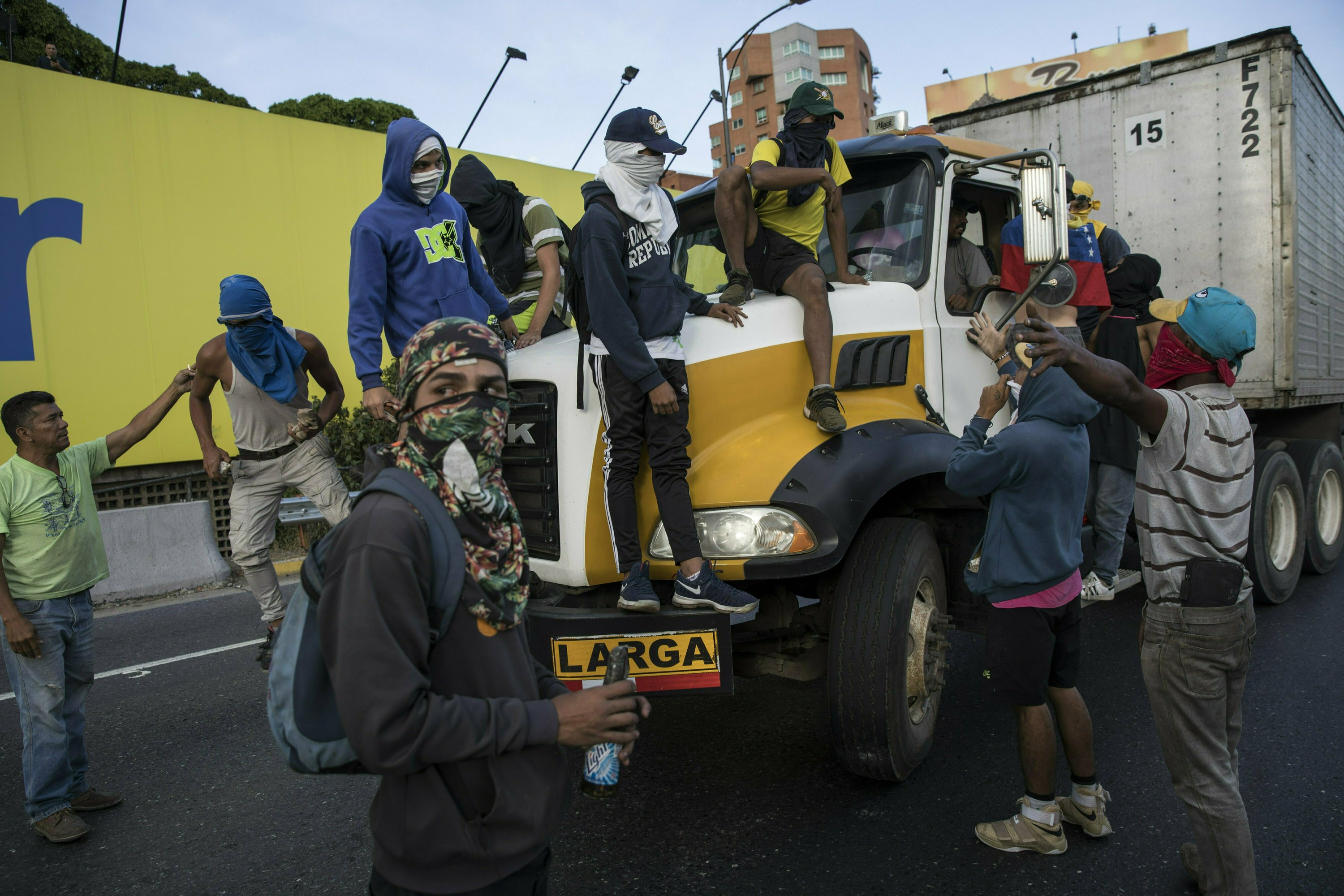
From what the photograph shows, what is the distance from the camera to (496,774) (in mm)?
1630

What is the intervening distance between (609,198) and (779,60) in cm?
7351

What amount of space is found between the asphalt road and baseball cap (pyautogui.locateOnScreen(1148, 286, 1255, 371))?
1.72 m

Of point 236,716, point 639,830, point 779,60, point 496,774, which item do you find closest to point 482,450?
point 496,774

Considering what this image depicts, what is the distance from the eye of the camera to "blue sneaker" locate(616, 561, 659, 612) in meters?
3.09

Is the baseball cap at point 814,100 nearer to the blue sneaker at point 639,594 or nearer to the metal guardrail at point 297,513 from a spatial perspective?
the blue sneaker at point 639,594

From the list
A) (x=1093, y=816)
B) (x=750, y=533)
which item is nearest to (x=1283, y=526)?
(x=1093, y=816)

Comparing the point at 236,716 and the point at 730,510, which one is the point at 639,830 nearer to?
the point at 730,510

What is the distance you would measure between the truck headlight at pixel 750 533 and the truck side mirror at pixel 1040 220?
5.04ft

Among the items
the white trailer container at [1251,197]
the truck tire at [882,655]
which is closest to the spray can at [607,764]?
the truck tire at [882,655]

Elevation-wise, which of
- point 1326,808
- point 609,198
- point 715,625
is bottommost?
point 1326,808

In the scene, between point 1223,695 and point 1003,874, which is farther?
point 1003,874

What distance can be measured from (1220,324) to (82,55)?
74.3ft

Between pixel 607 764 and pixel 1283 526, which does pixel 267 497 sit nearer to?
pixel 607 764

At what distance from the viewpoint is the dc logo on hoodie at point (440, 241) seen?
3760 mm
